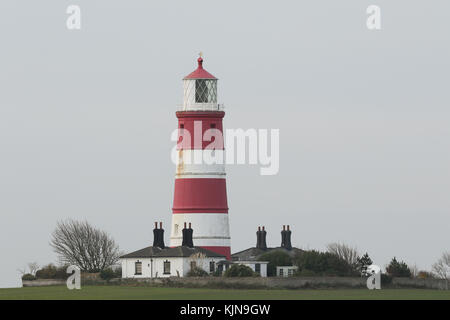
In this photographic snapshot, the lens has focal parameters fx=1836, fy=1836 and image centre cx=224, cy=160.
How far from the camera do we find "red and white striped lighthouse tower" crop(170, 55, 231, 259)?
113000 millimetres

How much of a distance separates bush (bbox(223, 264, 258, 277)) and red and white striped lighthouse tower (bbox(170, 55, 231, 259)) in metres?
4.24

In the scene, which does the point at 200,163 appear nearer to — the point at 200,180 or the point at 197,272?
the point at 200,180

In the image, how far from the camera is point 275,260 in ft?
378

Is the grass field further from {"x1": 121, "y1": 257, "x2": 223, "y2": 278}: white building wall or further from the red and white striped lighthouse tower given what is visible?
the red and white striped lighthouse tower

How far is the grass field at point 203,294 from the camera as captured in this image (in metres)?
97.9

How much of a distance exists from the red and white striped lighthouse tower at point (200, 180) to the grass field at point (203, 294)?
7.59 m

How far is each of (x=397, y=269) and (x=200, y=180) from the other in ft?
43.9

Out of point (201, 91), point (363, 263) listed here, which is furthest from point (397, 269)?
point (201, 91)

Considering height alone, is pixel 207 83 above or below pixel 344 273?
above
